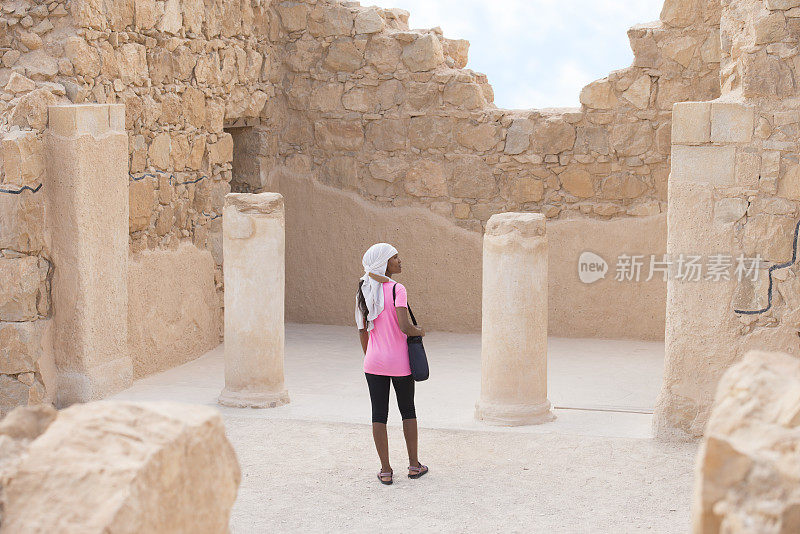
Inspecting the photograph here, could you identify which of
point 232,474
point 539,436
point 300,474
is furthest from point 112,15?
point 232,474

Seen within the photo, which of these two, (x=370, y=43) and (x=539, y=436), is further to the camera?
(x=370, y=43)

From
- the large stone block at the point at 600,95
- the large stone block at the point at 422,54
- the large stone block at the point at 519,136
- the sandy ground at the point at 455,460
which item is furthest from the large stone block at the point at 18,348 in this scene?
the large stone block at the point at 600,95

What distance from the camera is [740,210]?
19.9ft

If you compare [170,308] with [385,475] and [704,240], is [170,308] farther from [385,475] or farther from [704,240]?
[704,240]

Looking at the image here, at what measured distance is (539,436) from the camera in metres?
6.42

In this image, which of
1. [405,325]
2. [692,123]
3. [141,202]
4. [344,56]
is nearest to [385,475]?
[405,325]

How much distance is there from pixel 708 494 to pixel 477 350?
681 centimetres

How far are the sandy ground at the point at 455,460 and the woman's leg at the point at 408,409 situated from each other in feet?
0.57

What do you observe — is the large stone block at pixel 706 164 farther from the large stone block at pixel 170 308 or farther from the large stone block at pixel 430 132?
the large stone block at pixel 170 308

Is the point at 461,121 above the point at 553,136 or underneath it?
above

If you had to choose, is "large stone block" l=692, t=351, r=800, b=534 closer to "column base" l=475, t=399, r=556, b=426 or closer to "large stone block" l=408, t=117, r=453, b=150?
"column base" l=475, t=399, r=556, b=426

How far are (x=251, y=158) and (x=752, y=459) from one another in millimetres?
8037

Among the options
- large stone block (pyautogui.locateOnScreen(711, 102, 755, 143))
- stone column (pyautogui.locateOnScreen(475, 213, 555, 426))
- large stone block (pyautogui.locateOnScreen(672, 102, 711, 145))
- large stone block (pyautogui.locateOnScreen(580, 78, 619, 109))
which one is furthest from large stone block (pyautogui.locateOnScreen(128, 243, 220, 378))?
large stone block (pyautogui.locateOnScreen(711, 102, 755, 143))

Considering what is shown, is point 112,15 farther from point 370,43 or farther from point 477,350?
point 477,350
